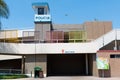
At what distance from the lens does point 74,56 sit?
41.0m

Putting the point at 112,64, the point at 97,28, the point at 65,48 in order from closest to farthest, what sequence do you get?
the point at 112,64 < the point at 65,48 < the point at 97,28

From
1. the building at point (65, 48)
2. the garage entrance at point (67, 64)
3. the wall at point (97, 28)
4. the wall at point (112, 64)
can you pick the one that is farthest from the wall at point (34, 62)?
the wall at point (97, 28)

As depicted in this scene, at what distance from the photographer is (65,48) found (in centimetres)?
3303

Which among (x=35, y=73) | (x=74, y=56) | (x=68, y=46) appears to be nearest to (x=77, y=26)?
(x=74, y=56)

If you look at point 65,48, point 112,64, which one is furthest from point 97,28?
point 112,64

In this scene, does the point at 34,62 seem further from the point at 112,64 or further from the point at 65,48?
the point at 112,64

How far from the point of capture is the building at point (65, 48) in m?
31.4

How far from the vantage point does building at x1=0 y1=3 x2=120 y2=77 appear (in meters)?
31.4

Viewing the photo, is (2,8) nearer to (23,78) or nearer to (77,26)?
(23,78)

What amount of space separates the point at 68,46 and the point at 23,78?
6.63m

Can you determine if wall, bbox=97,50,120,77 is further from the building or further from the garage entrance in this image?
the garage entrance

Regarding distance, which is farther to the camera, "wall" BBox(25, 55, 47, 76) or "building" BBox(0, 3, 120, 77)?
"wall" BBox(25, 55, 47, 76)

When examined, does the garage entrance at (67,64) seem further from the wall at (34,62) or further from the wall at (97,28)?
the wall at (34,62)

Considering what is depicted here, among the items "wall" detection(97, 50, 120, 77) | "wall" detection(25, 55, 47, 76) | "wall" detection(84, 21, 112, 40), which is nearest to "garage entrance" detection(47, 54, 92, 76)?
"wall" detection(84, 21, 112, 40)
